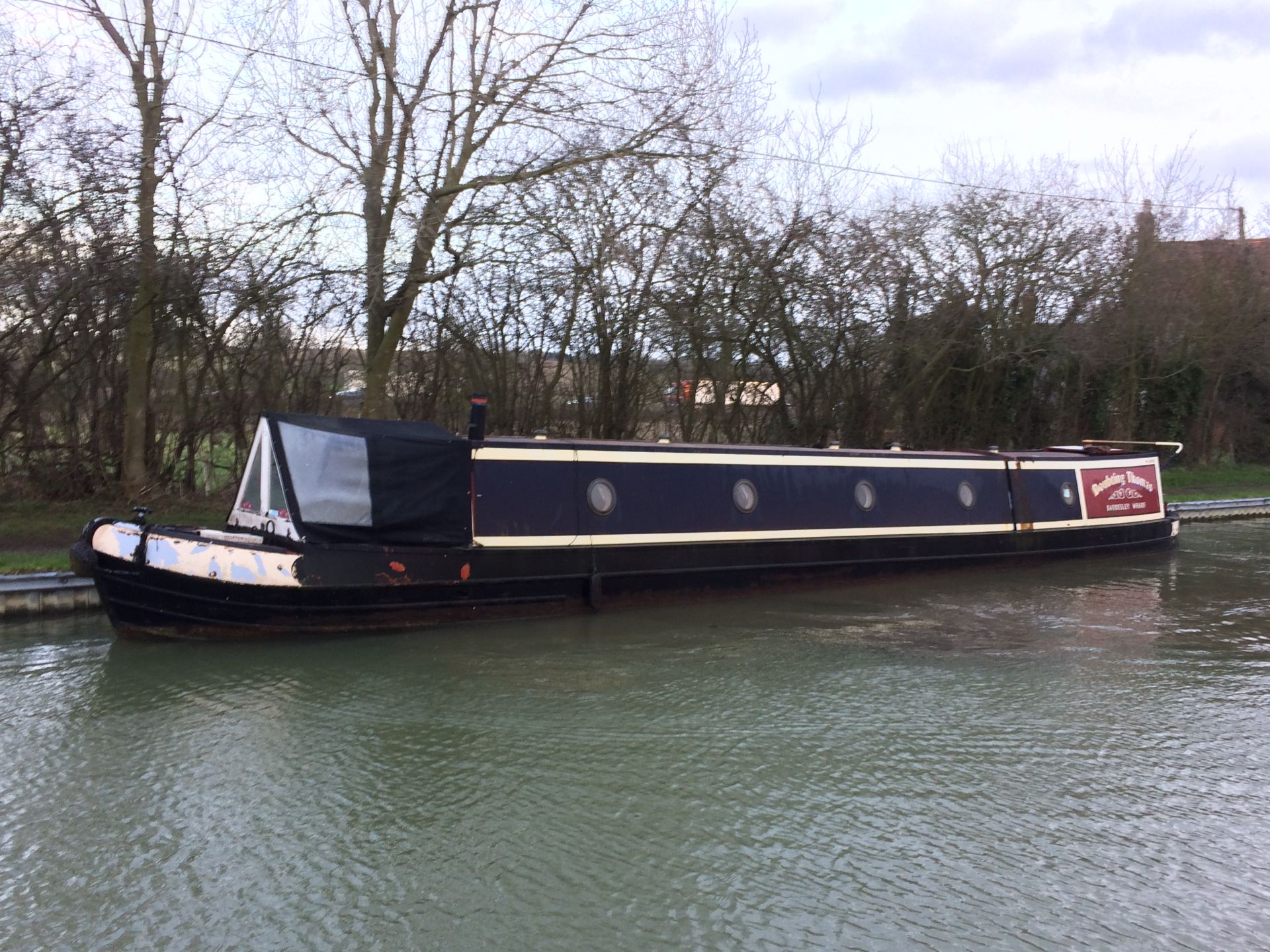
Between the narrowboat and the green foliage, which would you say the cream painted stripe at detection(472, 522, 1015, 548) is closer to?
the narrowboat

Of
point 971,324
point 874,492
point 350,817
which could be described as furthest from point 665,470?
point 971,324

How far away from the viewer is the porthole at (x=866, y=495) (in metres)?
11.5

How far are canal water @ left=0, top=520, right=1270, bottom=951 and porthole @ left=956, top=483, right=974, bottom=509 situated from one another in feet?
12.1

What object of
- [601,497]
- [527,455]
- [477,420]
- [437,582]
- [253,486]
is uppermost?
[477,420]

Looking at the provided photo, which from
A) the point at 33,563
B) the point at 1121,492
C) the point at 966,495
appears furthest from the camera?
the point at 1121,492

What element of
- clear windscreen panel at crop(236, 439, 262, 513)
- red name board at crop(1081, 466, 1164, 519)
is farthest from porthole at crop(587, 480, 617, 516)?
red name board at crop(1081, 466, 1164, 519)

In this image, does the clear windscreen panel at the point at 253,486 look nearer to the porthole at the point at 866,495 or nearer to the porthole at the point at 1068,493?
the porthole at the point at 866,495

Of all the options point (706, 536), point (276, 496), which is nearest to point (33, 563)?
point (276, 496)

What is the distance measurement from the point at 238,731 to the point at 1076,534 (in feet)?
36.4

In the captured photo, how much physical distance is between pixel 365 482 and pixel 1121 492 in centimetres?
1066

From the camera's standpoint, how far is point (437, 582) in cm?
855

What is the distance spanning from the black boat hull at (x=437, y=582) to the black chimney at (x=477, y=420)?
0.97 m

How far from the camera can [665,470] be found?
10070mm

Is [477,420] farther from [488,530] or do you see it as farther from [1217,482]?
[1217,482]
